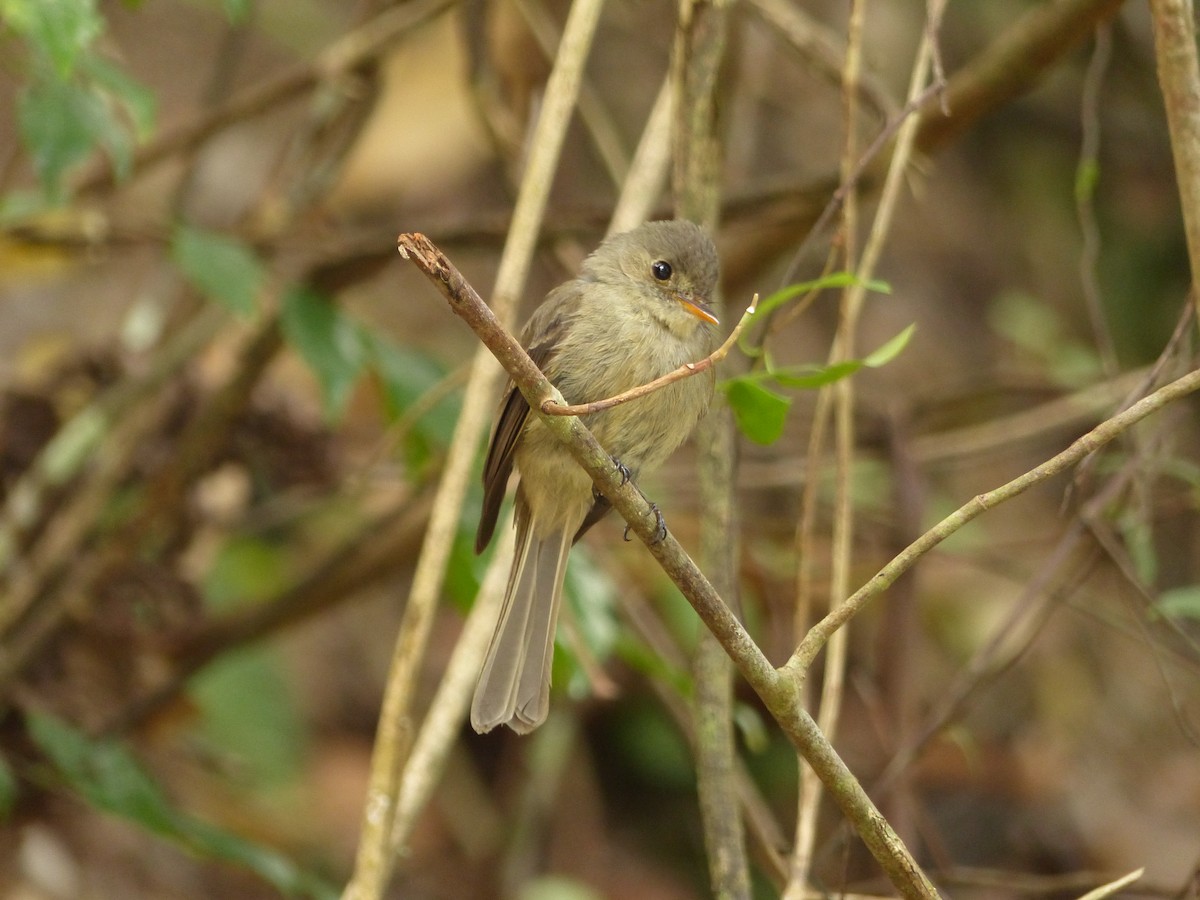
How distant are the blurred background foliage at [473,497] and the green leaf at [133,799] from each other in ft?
0.04

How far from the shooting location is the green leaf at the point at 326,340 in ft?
10.9

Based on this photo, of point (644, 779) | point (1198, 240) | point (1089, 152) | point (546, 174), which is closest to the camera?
point (1198, 240)

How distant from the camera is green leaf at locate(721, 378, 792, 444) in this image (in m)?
2.13

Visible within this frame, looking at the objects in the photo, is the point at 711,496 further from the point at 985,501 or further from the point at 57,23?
the point at 57,23

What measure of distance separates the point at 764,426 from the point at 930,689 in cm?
337

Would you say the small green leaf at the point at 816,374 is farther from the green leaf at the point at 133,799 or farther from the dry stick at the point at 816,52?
the green leaf at the point at 133,799

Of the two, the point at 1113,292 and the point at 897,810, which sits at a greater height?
the point at 1113,292

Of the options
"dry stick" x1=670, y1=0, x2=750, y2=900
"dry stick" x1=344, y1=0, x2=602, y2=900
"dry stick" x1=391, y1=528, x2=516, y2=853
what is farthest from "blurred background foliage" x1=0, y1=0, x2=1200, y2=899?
"dry stick" x1=344, y1=0, x2=602, y2=900

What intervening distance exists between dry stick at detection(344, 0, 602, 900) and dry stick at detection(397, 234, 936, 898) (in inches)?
26.0

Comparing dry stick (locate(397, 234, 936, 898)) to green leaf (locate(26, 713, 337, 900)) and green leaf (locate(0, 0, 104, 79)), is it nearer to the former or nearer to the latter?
green leaf (locate(0, 0, 104, 79))

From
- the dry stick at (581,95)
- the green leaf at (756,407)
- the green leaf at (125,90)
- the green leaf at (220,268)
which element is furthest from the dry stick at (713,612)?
the dry stick at (581,95)

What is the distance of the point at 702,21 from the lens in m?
→ 2.84

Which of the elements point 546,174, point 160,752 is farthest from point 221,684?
point 546,174

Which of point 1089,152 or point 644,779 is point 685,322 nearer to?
point 1089,152
